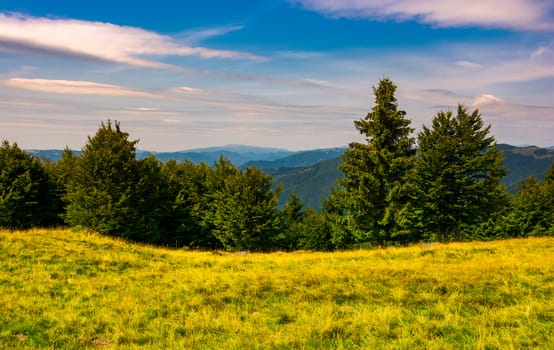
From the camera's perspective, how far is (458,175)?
32.5 metres

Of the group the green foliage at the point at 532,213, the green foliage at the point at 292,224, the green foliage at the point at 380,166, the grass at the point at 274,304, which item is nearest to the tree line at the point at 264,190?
the green foliage at the point at 380,166

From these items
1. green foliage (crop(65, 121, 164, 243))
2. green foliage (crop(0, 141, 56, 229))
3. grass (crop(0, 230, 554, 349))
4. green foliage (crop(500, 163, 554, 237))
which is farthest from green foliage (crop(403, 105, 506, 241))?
green foliage (crop(0, 141, 56, 229))

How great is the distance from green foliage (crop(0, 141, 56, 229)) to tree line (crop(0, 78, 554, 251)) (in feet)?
0.36

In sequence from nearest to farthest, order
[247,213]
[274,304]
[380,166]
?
[274,304] < [380,166] < [247,213]

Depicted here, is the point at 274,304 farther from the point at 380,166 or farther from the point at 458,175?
the point at 458,175

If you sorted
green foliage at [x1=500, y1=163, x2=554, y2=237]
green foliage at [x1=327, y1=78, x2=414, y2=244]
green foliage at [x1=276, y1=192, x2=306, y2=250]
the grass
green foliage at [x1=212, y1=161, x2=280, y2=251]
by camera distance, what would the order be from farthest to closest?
1. green foliage at [x1=276, y1=192, x2=306, y2=250]
2. green foliage at [x1=500, y1=163, x2=554, y2=237]
3. green foliage at [x1=212, y1=161, x2=280, y2=251]
4. green foliage at [x1=327, y1=78, x2=414, y2=244]
5. the grass

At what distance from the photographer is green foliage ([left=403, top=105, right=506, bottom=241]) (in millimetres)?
31947

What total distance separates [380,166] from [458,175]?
10.7 m

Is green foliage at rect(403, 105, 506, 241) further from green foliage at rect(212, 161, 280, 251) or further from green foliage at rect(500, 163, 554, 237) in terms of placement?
green foliage at rect(500, 163, 554, 237)

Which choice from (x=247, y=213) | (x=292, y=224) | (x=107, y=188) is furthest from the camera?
(x=292, y=224)

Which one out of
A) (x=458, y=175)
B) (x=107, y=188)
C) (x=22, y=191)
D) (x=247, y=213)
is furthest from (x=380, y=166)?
(x=22, y=191)

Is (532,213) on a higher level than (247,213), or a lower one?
lower

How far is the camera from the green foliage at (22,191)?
3547 cm

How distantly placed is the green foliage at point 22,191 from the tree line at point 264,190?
0.11m
